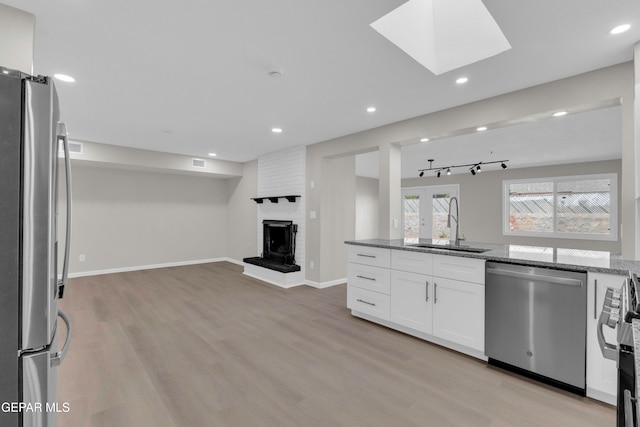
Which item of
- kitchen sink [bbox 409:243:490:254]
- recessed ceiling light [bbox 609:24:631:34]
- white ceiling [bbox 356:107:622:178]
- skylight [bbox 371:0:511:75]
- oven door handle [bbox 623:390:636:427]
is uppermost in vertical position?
skylight [bbox 371:0:511:75]

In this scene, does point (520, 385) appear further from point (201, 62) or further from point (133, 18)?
point (133, 18)

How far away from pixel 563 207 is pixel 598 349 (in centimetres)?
625

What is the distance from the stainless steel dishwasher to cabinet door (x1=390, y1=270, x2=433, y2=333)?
21.6 inches

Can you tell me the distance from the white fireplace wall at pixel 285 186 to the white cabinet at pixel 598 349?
3987mm

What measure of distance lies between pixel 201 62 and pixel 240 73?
1.09 feet

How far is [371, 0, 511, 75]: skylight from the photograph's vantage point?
203cm

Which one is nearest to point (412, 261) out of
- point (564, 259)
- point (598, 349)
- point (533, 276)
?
point (533, 276)

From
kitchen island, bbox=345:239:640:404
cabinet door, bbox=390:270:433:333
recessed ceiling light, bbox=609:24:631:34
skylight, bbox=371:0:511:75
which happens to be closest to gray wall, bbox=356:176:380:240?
kitchen island, bbox=345:239:640:404

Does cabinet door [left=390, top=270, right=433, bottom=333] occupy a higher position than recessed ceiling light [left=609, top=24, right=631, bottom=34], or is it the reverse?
recessed ceiling light [left=609, top=24, right=631, bottom=34]

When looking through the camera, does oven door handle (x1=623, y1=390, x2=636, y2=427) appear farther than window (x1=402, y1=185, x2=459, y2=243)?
No

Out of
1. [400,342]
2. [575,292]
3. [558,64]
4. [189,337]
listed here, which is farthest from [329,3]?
[189,337]

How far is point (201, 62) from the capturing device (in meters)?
2.42

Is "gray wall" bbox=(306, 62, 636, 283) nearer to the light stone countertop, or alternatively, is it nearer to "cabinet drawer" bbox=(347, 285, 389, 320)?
the light stone countertop

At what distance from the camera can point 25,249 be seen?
996 mm
